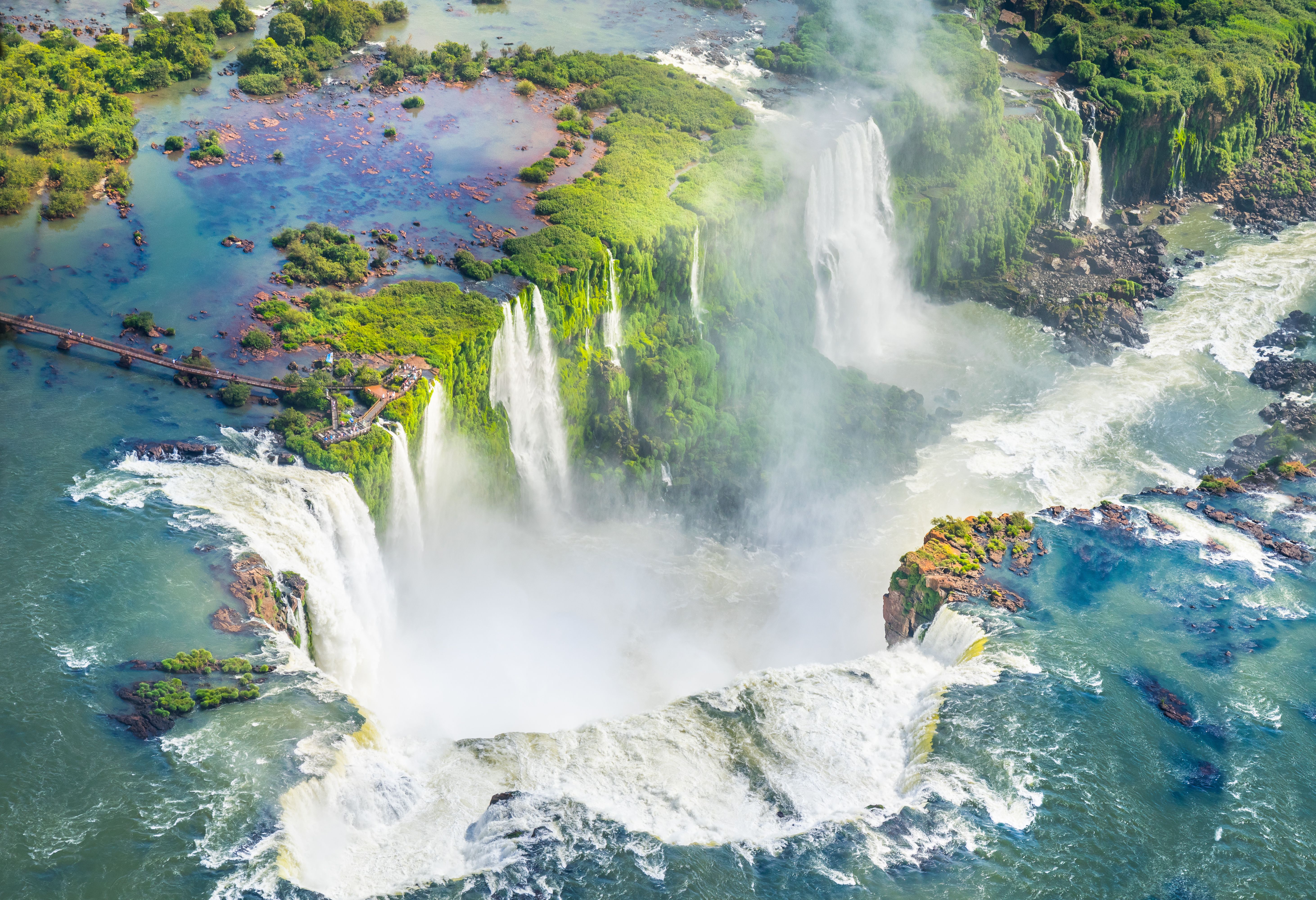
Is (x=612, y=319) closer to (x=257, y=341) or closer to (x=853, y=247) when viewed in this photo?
(x=257, y=341)

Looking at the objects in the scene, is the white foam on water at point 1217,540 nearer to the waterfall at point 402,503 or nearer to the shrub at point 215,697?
the waterfall at point 402,503

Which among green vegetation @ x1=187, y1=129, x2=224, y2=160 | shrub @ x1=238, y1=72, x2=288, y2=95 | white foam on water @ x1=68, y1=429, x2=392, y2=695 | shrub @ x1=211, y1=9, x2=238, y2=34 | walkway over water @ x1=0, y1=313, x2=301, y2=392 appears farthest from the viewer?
shrub @ x1=211, y1=9, x2=238, y2=34

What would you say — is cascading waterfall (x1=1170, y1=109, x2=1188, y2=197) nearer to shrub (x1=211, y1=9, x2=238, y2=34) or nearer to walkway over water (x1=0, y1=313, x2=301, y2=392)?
walkway over water (x1=0, y1=313, x2=301, y2=392)

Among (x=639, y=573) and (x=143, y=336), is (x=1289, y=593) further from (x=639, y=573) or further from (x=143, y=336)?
(x=143, y=336)

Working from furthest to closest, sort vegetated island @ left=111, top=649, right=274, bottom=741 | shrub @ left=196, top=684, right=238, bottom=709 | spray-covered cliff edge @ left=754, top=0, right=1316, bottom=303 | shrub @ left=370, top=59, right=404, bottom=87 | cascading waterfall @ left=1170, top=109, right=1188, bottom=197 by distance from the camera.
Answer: cascading waterfall @ left=1170, top=109, right=1188, bottom=197
shrub @ left=370, top=59, right=404, bottom=87
spray-covered cliff edge @ left=754, top=0, right=1316, bottom=303
shrub @ left=196, top=684, right=238, bottom=709
vegetated island @ left=111, top=649, right=274, bottom=741

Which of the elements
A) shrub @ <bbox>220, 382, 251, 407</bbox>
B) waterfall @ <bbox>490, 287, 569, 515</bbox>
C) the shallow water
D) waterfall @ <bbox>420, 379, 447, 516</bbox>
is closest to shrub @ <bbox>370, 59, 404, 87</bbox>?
the shallow water

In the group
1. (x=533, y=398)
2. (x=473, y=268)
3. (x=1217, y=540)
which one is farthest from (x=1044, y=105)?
(x=533, y=398)

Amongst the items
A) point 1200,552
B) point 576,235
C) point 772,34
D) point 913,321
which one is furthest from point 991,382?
point 772,34
